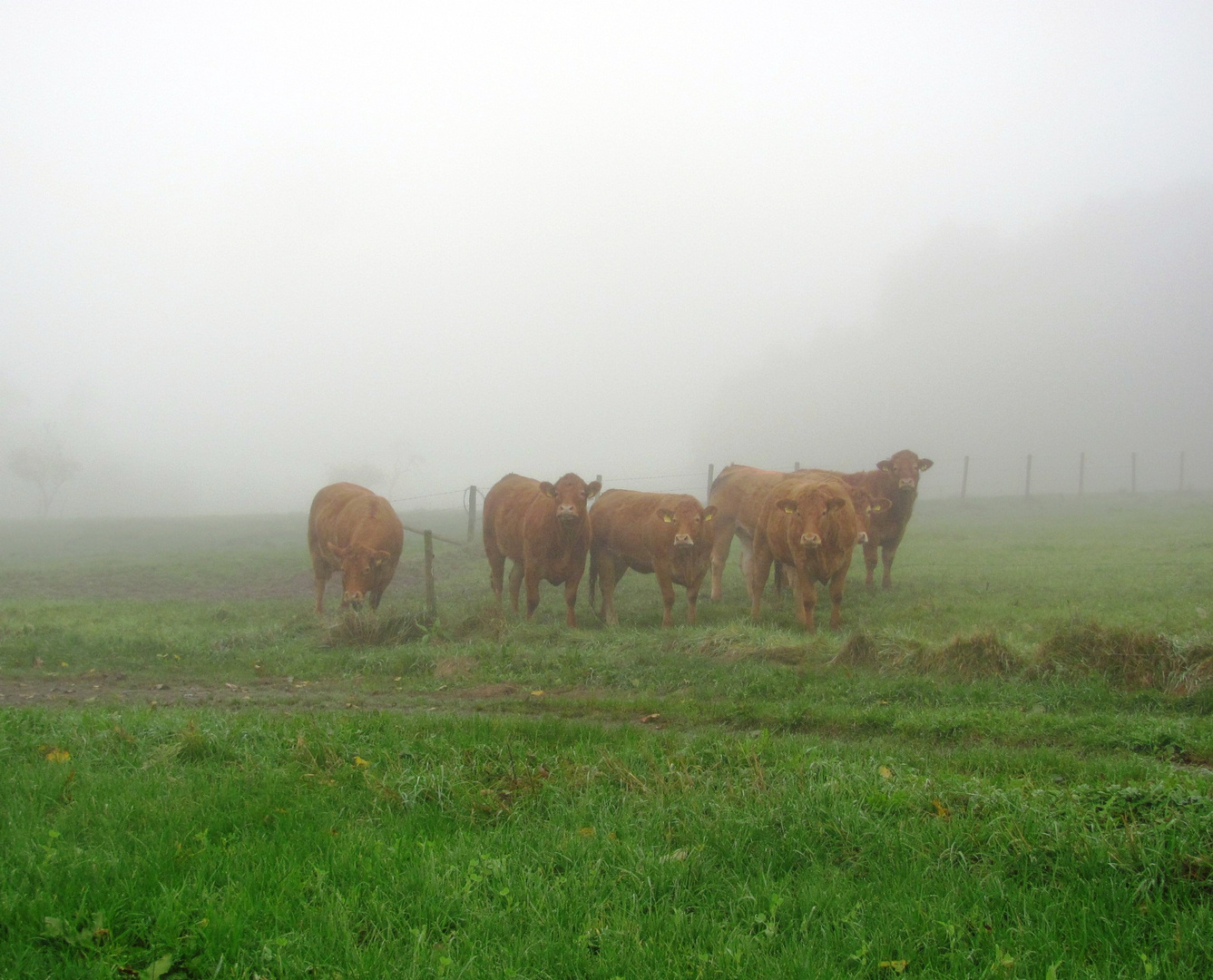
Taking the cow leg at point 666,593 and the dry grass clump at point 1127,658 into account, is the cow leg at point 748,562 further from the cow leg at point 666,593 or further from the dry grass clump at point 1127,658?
the dry grass clump at point 1127,658

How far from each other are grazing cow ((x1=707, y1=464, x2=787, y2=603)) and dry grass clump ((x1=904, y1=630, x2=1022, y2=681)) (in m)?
6.73

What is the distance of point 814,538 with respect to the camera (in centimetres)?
1224

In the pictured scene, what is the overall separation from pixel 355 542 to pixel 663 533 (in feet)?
17.6

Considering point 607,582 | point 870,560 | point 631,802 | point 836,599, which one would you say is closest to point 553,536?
point 607,582

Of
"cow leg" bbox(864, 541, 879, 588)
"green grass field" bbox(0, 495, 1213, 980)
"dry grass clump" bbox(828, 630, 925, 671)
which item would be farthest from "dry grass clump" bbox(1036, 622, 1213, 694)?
"cow leg" bbox(864, 541, 879, 588)

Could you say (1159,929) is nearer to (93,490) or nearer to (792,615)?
(792,615)

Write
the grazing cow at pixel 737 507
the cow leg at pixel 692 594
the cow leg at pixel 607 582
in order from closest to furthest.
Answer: the cow leg at pixel 692 594 → the cow leg at pixel 607 582 → the grazing cow at pixel 737 507

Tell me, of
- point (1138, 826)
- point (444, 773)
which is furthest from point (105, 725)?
point (1138, 826)

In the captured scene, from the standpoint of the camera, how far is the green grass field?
3549 millimetres

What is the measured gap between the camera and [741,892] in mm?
3951

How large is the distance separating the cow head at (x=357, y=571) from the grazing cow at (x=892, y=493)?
8.53 meters

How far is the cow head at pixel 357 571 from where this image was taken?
48.0ft

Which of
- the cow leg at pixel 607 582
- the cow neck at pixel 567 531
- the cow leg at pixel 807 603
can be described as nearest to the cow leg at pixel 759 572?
the cow leg at pixel 807 603

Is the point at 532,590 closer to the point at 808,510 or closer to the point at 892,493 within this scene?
the point at 808,510
